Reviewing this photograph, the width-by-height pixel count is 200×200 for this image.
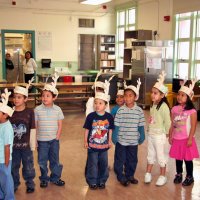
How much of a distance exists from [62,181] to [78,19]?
28.9 feet

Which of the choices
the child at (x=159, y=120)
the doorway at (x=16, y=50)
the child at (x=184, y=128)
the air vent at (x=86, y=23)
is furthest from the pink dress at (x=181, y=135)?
the doorway at (x=16, y=50)

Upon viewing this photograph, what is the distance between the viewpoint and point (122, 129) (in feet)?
11.4

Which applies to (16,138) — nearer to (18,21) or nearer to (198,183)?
(198,183)

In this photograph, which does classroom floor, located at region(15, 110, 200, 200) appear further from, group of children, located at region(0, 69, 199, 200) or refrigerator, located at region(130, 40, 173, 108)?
refrigerator, located at region(130, 40, 173, 108)

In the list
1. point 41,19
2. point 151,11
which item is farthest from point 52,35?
point 151,11

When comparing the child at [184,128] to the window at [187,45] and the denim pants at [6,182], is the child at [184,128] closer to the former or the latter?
the denim pants at [6,182]

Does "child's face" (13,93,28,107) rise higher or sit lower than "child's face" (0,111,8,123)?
higher

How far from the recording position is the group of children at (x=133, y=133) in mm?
3332

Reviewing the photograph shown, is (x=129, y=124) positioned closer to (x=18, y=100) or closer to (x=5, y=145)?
(x=18, y=100)

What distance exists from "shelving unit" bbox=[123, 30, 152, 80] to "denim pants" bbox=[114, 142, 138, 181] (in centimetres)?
606

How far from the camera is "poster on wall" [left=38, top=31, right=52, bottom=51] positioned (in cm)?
1105

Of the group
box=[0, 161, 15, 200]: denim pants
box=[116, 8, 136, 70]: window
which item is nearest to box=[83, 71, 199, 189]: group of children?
box=[0, 161, 15, 200]: denim pants

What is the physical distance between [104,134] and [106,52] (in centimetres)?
868

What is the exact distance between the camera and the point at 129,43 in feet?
31.9
